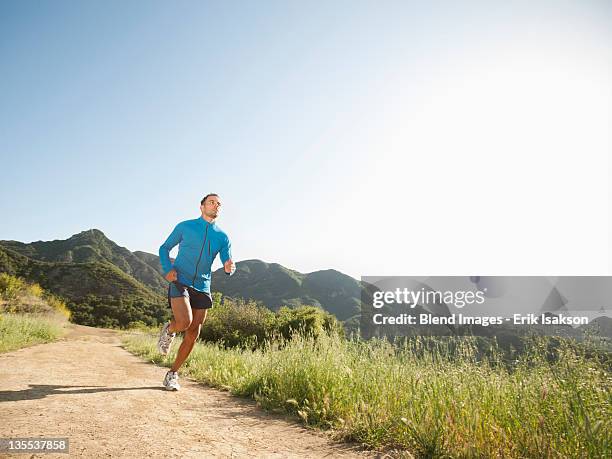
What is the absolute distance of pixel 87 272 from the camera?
4781cm

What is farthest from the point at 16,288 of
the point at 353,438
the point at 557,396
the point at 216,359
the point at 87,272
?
the point at 87,272

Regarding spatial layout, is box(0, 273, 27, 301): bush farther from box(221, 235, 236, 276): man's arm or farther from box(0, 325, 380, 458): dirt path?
box(221, 235, 236, 276): man's arm

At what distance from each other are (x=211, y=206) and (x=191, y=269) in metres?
0.95

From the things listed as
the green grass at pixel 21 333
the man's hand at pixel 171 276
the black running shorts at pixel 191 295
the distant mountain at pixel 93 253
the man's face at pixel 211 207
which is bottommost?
the green grass at pixel 21 333

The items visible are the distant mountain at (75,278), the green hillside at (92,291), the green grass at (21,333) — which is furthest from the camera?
the distant mountain at (75,278)

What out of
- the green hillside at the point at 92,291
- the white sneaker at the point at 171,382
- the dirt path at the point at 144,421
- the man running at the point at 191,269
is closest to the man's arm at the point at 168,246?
the man running at the point at 191,269

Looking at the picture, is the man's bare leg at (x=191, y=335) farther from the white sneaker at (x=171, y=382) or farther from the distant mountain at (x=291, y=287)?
the distant mountain at (x=291, y=287)

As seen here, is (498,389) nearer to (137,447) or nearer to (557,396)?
(557,396)

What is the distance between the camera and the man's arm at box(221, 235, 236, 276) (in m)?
5.40

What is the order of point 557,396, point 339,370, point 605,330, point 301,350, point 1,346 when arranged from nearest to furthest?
point 557,396 < point 605,330 < point 339,370 < point 301,350 < point 1,346

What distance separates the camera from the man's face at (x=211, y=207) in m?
5.47

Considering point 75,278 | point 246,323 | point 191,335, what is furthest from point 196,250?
point 75,278

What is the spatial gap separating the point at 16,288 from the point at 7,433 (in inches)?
786

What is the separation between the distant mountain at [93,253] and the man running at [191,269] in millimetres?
59812
